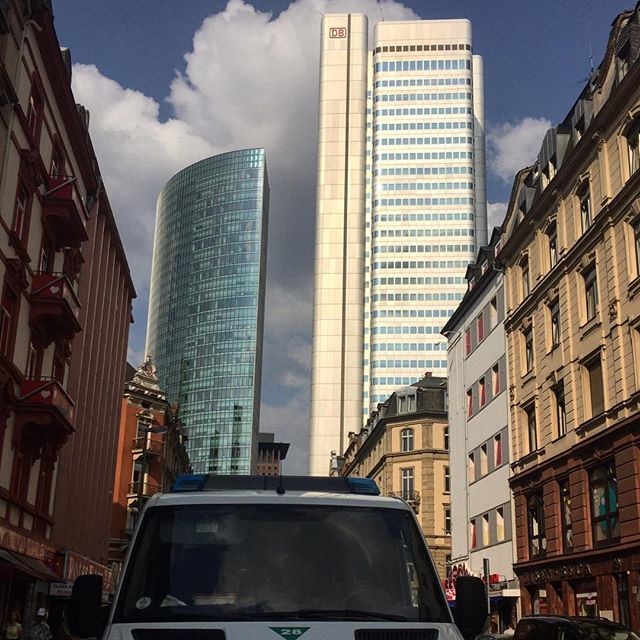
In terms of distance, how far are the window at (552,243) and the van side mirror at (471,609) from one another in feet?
86.0

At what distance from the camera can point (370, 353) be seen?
481 feet

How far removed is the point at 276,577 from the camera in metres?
5.54

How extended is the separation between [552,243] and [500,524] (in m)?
11.7

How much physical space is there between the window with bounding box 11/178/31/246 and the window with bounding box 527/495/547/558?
19.2 metres

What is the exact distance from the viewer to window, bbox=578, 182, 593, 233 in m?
28.0

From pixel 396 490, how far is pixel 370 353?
8378 centimetres

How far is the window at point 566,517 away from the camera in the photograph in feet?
91.5

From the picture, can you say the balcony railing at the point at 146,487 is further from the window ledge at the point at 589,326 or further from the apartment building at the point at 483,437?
the window ledge at the point at 589,326

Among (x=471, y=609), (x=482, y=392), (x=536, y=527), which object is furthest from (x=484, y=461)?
(x=471, y=609)

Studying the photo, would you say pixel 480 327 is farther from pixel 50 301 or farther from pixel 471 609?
pixel 471 609

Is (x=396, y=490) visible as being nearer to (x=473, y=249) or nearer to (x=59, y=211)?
(x=59, y=211)

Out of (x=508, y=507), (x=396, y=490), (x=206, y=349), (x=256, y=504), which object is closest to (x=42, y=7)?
(x=256, y=504)

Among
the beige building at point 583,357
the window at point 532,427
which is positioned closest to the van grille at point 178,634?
the beige building at point 583,357

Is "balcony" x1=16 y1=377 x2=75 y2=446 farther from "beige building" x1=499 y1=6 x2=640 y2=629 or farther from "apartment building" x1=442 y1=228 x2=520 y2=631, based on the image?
"apartment building" x1=442 y1=228 x2=520 y2=631
